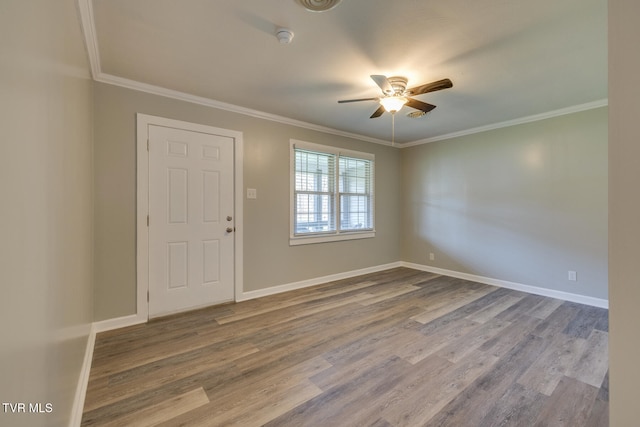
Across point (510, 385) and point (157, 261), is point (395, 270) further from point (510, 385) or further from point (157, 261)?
point (157, 261)

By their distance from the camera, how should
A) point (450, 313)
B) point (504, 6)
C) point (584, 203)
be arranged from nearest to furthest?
1. point (504, 6)
2. point (450, 313)
3. point (584, 203)

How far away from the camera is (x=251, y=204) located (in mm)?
3627

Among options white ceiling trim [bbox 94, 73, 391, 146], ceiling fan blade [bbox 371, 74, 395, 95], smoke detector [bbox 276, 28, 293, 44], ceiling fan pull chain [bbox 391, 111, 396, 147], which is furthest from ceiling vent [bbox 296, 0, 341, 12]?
white ceiling trim [bbox 94, 73, 391, 146]

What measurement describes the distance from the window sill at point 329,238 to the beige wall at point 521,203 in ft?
3.62

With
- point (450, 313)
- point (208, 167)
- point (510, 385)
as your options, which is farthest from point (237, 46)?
point (450, 313)

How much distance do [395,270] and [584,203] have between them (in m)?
2.84

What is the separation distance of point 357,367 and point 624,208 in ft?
6.00

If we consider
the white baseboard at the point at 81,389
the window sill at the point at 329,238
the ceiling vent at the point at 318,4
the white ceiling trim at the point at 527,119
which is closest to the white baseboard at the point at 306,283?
the window sill at the point at 329,238

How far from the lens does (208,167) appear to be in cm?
327

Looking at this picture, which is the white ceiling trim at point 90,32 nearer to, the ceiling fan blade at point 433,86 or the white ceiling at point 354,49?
the white ceiling at point 354,49

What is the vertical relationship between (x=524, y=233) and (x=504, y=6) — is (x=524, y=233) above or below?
below

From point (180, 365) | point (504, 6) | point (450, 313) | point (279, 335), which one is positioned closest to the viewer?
point (504, 6)

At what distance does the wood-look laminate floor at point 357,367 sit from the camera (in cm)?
163

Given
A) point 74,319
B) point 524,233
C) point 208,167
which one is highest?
point 208,167
